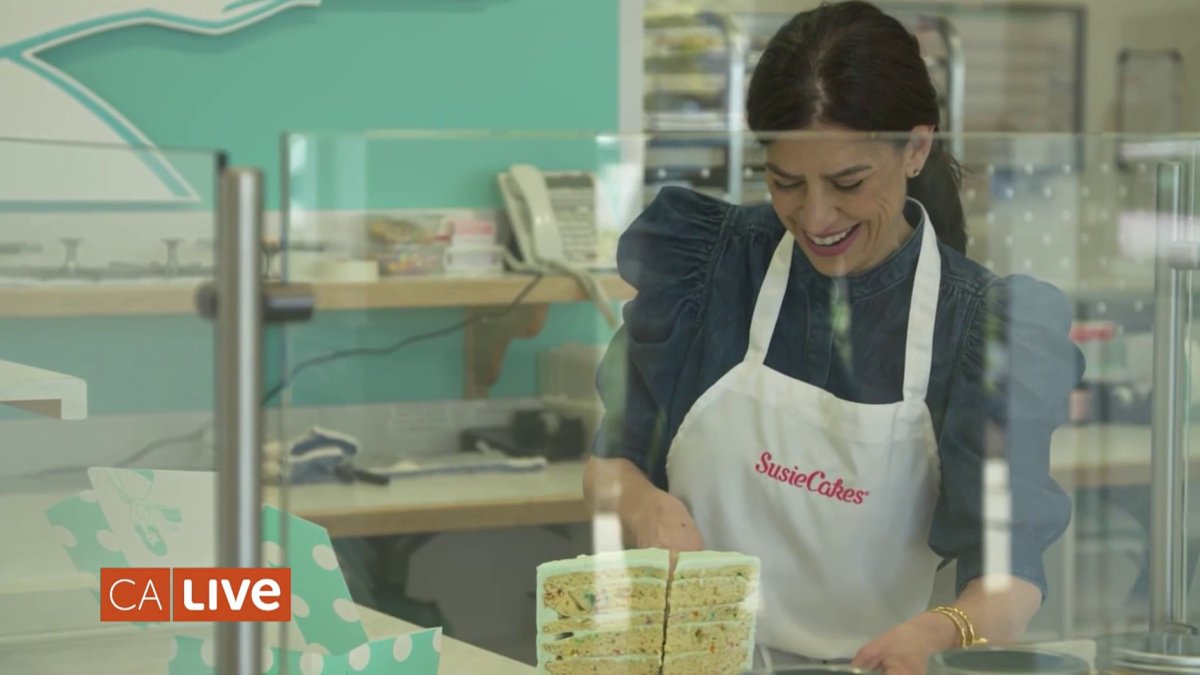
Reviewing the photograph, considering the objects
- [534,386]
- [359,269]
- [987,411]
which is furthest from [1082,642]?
[359,269]

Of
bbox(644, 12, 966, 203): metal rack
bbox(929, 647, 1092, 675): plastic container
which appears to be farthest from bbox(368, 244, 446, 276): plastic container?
bbox(644, 12, 966, 203): metal rack

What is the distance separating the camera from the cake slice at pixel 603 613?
1011 mm

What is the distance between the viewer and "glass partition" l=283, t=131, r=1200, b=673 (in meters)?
0.99

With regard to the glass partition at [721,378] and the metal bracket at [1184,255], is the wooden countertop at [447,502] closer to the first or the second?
the glass partition at [721,378]

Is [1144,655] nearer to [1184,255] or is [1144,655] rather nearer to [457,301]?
[1184,255]

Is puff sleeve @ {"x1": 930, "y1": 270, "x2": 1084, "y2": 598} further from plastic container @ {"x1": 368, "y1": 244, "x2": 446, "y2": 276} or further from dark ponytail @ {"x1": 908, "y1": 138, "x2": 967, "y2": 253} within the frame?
plastic container @ {"x1": 368, "y1": 244, "x2": 446, "y2": 276}

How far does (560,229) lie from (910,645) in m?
0.36

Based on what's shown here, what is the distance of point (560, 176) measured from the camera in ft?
3.37

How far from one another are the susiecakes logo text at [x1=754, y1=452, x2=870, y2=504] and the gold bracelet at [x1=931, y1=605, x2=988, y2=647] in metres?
0.11

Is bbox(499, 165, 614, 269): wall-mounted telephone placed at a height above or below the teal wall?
Result: below

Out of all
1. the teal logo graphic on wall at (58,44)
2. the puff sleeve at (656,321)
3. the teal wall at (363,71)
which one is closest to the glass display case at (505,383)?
the puff sleeve at (656,321)

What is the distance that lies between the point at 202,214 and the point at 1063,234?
58 centimetres

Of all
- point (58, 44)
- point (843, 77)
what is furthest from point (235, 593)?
point (58, 44)

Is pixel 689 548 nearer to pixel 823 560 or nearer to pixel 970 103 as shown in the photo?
pixel 823 560
